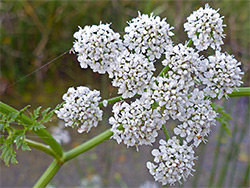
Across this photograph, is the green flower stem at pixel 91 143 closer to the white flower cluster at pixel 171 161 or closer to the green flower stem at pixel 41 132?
the green flower stem at pixel 41 132

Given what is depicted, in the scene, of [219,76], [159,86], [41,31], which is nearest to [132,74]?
[159,86]

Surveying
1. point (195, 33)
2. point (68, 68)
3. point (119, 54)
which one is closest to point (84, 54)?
point (119, 54)

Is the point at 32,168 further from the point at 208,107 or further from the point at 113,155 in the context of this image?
the point at 208,107

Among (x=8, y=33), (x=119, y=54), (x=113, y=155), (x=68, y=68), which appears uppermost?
(x=8, y=33)

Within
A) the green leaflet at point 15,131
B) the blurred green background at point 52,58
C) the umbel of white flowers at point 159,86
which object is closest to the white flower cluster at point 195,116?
the umbel of white flowers at point 159,86

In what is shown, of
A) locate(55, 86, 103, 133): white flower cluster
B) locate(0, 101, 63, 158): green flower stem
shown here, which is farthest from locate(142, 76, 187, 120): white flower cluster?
locate(0, 101, 63, 158): green flower stem

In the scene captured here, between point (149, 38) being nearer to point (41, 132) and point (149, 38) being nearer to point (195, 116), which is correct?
point (195, 116)

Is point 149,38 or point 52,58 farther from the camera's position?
point 52,58
